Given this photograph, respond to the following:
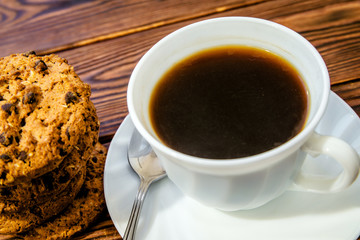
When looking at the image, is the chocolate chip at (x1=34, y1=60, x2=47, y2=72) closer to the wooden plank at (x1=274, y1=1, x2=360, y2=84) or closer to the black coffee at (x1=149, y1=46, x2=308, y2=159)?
the black coffee at (x1=149, y1=46, x2=308, y2=159)

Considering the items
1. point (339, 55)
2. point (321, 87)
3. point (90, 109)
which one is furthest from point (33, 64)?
point (339, 55)

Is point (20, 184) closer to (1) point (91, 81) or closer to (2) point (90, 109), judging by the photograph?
(2) point (90, 109)

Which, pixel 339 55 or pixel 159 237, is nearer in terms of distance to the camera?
pixel 159 237

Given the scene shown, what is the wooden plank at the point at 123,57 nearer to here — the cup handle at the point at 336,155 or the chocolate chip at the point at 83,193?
the chocolate chip at the point at 83,193

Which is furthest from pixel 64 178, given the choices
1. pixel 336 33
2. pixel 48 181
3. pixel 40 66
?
pixel 336 33

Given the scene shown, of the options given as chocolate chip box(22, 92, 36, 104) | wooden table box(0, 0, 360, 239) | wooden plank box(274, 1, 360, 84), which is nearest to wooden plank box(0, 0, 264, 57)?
wooden table box(0, 0, 360, 239)

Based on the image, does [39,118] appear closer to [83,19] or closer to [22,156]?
[22,156]

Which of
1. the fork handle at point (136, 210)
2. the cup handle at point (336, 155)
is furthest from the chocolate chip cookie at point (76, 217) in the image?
the cup handle at point (336, 155)
